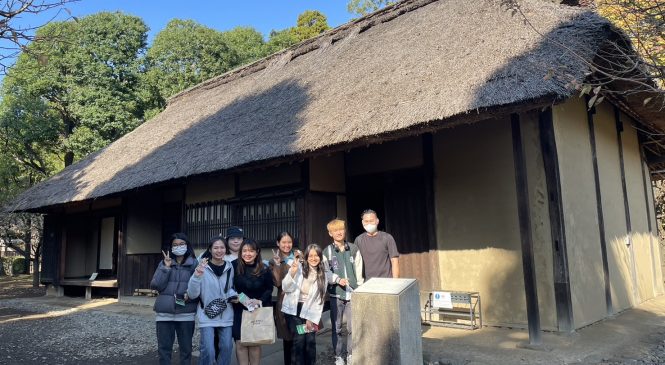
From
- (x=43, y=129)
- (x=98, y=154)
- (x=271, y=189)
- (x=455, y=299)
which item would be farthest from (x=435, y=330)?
(x=43, y=129)

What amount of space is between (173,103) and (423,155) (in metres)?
9.76

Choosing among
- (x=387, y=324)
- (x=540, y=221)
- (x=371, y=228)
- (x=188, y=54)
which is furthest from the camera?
(x=188, y=54)

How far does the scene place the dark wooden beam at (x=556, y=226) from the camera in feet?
16.3

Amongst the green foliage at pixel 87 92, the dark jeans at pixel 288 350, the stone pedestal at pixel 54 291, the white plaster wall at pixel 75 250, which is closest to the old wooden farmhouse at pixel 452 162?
the dark jeans at pixel 288 350

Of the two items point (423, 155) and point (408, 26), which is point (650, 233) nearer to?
point (423, 155)

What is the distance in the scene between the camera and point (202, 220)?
8.58 meters

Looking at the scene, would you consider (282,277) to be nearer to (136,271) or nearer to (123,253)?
(136,271)

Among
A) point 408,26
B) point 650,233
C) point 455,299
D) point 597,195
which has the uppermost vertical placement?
point 408,26

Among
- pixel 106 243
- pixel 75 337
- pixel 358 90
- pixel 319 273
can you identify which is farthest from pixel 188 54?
pixel 319 273

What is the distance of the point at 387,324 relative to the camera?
316cm

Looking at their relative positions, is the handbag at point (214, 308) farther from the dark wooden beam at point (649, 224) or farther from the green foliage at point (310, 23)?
the green foliage at point (310, 23)

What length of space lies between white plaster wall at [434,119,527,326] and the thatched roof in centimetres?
115

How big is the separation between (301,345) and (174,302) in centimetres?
119

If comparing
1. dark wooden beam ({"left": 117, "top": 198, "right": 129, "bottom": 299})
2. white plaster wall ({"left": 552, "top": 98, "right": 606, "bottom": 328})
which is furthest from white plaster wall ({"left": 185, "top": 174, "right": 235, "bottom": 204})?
white plaster wall ({"left": 552, "top": 98, "right": 606, "bottom": 328})
